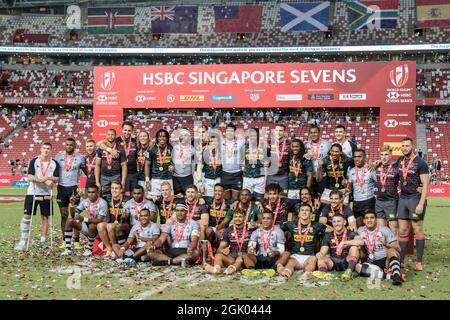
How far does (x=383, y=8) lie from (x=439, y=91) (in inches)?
327

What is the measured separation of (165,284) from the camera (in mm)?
6660

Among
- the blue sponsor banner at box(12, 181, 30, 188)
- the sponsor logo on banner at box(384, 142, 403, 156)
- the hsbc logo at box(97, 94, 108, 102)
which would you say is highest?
the hsbc logo at box(97, 94, 108, 102)

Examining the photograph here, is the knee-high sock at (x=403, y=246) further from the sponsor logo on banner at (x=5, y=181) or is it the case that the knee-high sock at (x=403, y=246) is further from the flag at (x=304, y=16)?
the flag at (x=304, y=16)

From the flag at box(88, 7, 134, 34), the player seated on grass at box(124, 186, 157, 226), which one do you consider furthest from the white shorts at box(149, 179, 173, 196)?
the flag at box(88, 7, 134, 34)

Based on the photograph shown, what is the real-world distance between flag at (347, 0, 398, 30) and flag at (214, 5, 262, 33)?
810cm

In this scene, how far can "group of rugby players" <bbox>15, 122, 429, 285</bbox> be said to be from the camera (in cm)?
763

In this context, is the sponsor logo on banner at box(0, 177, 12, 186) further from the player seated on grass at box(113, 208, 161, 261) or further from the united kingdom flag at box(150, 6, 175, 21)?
the player seated on grass at box(113, 208, 161, 261)

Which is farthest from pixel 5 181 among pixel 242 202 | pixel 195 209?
pixel 242 202

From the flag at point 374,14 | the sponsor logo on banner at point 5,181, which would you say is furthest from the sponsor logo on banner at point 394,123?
the flag at point 374,14

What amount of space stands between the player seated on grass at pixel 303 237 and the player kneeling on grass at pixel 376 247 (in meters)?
0.61

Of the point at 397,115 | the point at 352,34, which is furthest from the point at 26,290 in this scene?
the point at 352,34

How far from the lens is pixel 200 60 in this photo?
146 ft

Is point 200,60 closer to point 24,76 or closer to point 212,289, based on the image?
point 24,76

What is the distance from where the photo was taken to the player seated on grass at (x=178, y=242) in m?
8.04
